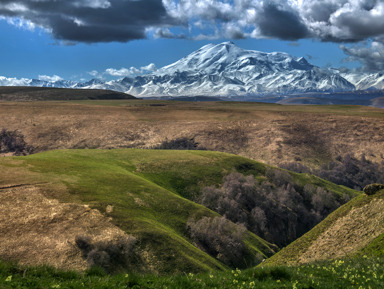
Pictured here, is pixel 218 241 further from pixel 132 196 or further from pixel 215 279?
pixel 215 279

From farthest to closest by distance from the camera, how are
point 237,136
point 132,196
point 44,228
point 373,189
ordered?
1. point 237,136
2. point 132,196
3. point 44,228
4. point 373,189

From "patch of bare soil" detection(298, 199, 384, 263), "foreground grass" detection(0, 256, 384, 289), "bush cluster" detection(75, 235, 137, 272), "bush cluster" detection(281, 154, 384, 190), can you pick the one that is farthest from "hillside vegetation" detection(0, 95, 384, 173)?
"foreground grass" detection(0, 256, 384, 289)

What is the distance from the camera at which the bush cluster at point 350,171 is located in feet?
457

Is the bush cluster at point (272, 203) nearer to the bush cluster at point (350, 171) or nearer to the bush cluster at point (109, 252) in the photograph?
the bush cluster at point (350, 171)

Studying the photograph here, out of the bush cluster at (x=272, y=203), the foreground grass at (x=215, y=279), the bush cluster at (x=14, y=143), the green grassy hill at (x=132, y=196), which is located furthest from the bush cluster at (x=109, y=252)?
the bush cluster at (x=14, y=143)

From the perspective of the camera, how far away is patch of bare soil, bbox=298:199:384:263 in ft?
101

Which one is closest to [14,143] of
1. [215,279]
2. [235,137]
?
[235,137]

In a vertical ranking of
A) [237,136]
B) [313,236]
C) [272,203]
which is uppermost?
[313,236]

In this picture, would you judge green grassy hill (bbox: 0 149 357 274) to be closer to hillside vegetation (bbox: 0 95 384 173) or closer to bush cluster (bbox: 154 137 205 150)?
hillside vegetation (bbox: 0 95 384 173)

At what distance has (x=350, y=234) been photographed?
3334cm

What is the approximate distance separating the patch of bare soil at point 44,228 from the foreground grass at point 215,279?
2439 centimetres

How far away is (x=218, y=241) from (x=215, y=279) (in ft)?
160

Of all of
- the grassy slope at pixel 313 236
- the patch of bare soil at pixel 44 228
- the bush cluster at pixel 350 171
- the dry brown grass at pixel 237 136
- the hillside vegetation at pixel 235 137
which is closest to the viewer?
the grassy slope at pixel 313 236

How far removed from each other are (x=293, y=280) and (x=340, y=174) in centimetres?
13570
